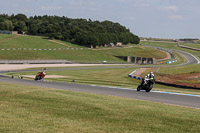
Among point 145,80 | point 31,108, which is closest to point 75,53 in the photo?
point 145,80

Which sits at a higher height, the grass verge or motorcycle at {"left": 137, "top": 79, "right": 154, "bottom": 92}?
the grass verge

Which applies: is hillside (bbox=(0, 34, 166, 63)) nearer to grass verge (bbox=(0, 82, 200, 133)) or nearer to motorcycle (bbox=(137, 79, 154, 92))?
motorcycle (bbox=(137, 79, 154, 92))

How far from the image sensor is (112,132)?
1031 cm

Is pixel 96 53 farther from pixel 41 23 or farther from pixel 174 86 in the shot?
pixel 174 86

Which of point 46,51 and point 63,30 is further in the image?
point 63,30

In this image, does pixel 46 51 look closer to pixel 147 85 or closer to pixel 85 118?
pixel 147 85

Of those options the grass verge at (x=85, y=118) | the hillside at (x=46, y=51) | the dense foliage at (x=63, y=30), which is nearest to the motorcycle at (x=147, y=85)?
the grass verge at (x=85, y=118)

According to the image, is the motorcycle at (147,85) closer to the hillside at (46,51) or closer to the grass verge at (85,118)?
the grass verge at (85,118)

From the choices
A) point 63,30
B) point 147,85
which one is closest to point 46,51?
point 63,30

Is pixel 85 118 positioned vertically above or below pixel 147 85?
above

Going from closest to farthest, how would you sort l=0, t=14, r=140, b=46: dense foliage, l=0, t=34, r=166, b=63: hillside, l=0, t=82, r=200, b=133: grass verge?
1. l=0, t=82, r=200, b=133: grass verge
2. l=0, t=34, r=166, b=63: hillside
3. l=0, t=14, r=140, b=46: dense foliage

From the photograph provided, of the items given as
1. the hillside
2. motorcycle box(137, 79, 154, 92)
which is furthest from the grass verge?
the hillside

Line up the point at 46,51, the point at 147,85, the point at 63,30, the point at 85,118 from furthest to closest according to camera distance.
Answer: the point at 63,30, the point at 46,51, the point at 147,85, the point at 85,118

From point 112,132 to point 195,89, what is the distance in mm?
26703
